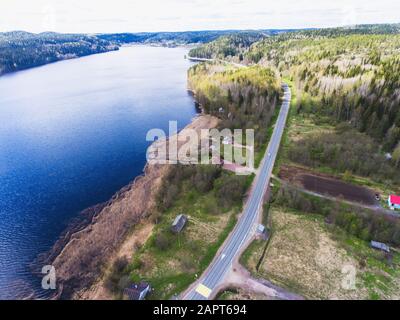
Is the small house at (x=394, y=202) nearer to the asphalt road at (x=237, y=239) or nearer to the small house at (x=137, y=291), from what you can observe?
the asphalt road at (x=237, y=239)

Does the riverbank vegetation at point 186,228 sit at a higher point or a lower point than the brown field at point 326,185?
lower

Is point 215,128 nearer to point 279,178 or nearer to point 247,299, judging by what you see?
point 279,178

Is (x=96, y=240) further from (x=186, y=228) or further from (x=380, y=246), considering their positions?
(x=380, y=246)

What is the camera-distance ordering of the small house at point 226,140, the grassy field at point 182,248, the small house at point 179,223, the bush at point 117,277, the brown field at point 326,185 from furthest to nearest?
the small house at point 226,140
the brown field at point 326,185
the small house at point 179,223
the grassy field at point 182,248
the bush at point 117,277

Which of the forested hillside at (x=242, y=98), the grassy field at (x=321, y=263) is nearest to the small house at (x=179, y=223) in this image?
the grassy field at (x=321, y=263)

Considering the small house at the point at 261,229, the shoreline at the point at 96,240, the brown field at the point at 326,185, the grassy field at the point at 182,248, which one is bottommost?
the shoreline at the point at 96,240

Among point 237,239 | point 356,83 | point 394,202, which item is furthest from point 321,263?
point 356,83
